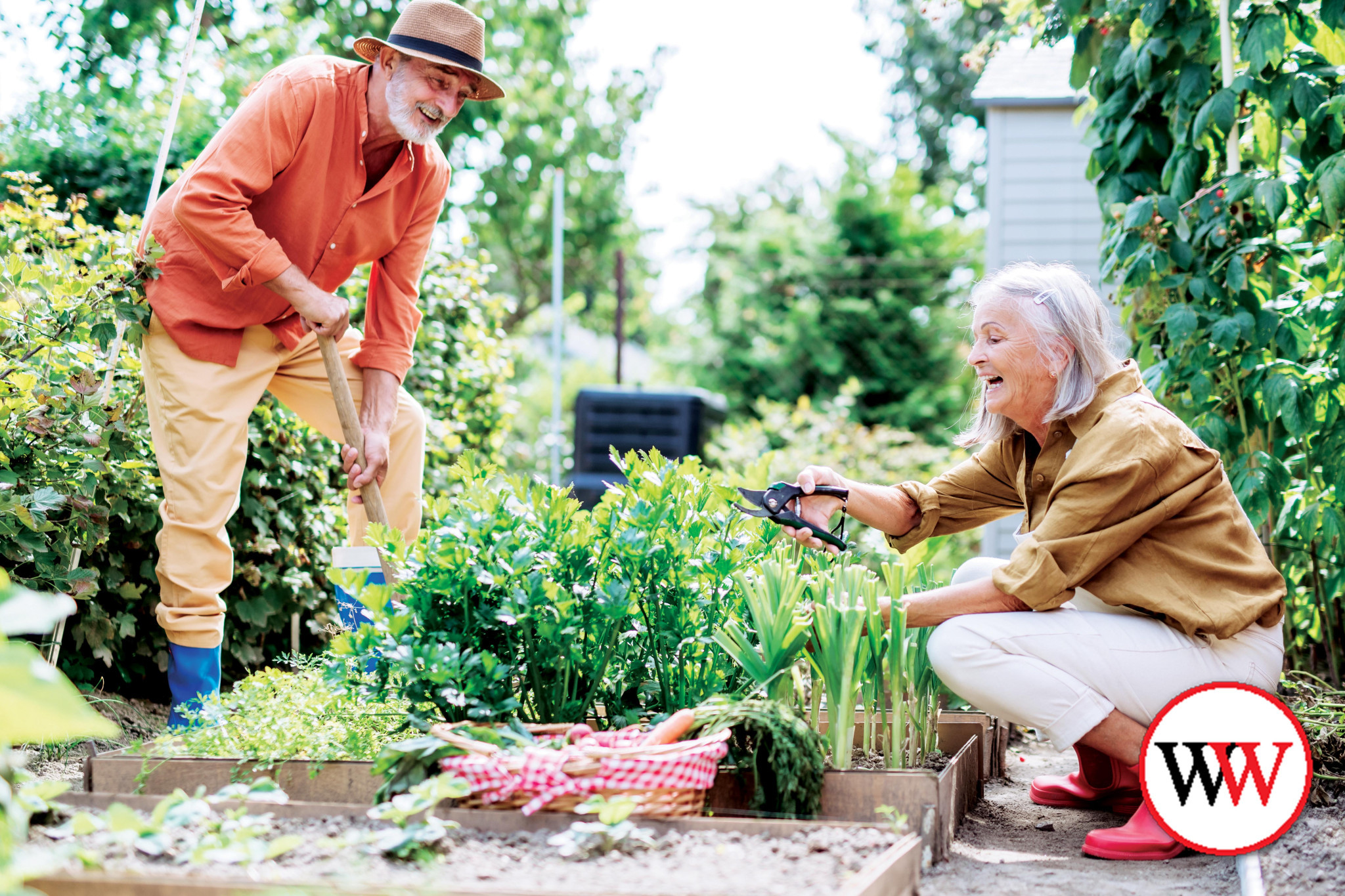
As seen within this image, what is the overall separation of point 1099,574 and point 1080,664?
199 mm

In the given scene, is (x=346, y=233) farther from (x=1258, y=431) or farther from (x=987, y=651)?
(x=1258, y=431)

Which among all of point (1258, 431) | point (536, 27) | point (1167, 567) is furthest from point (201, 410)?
point (536, 27)

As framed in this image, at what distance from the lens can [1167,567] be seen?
215 centimetres

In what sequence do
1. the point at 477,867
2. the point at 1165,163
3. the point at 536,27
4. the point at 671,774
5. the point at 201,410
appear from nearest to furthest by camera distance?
1. the point at 477,867
2. the point at 671,774
3. the point at 201,410
4. the point at 1165,163
5. the point at 536,27

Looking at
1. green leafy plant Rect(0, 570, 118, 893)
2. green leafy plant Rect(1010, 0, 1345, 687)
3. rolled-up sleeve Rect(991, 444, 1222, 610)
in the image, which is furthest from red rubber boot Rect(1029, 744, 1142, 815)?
green leafy plant Rect(0, 570, 118, 893)

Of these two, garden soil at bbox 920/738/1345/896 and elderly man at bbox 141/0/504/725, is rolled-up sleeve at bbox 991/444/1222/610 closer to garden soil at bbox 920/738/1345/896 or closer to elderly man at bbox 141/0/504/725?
garden soil at bbox 920/738/1345/896

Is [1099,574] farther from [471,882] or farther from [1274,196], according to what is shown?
[471,882]

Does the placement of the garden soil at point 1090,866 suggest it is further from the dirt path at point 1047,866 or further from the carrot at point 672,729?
the carrot at point 672,729

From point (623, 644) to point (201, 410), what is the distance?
1195 millimetres

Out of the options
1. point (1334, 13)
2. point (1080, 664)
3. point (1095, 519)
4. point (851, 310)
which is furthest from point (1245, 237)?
point (851, 310)

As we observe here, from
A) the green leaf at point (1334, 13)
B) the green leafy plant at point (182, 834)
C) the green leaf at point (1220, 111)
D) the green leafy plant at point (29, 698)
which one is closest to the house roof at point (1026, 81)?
the green leaf at point (1220, 111)

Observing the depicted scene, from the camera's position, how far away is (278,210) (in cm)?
271

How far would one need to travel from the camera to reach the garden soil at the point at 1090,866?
179cm

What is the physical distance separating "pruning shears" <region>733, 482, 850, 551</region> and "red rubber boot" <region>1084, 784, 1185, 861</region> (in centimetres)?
84
